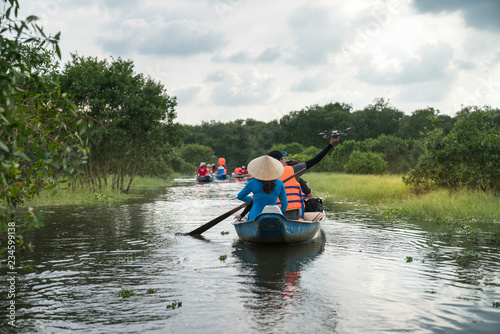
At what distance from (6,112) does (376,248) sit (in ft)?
30.1

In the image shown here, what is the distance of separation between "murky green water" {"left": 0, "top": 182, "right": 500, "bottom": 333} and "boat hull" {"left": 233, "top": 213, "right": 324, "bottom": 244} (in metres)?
0.26

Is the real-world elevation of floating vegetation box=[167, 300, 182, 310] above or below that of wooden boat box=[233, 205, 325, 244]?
below

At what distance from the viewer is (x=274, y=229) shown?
1093cm

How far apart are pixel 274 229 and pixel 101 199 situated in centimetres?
1618

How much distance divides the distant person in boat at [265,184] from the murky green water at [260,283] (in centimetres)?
113

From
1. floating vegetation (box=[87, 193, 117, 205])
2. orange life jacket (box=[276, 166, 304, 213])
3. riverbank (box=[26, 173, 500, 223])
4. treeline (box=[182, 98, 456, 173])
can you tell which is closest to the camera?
orange life jacket (box=[276, 166, 304, 213])

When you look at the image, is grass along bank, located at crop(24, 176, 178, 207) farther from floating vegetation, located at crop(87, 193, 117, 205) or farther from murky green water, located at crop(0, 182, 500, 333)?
murky green water, located at crop(0, 182, 500, 333)

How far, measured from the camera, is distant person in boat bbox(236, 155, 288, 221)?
10.8 m

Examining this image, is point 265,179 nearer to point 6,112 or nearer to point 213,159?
point 6,112

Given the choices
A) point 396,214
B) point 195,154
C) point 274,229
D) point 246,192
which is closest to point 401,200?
point 396,214

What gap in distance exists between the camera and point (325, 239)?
1288cm

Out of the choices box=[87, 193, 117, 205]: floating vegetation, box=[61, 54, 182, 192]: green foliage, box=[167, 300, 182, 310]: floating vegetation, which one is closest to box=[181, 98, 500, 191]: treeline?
box=[61, 54, 182, 192]: green foliage

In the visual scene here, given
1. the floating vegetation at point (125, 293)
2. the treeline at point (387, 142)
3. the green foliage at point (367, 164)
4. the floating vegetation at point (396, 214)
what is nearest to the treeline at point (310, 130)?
the treeline at point (387, 142)

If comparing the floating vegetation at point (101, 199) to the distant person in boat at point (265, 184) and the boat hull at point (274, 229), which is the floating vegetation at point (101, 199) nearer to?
the boat hull at point (274, 229)
